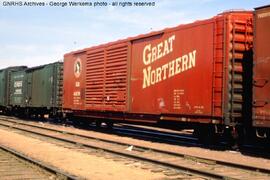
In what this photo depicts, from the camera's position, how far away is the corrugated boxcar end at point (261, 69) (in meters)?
12.0

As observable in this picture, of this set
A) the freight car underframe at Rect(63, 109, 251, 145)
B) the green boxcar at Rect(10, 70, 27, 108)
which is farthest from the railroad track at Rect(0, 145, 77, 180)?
the green boxcar at Rect(10, 70, 27, 108)

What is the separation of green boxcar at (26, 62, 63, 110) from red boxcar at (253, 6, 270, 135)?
15934mm

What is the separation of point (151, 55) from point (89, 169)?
7112 millimetres

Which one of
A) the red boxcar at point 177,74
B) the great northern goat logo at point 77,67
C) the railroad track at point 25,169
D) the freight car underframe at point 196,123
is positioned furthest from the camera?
the great northern goat logo at point 77,67

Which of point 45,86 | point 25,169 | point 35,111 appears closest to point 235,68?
point 25,169

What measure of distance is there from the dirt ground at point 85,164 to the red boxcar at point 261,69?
362 cm

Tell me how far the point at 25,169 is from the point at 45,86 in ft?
65.2

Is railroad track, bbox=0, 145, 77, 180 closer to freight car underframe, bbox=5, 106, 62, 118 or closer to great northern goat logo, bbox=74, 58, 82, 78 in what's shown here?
great northern goat logo, bbox=74, 58, 82, 78

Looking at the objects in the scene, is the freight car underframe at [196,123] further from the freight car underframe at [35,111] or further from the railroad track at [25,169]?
the freight car underframe at [35,111]

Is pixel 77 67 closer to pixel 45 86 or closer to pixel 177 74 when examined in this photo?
pixel 45 86

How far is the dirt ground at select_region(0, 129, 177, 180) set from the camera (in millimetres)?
9547

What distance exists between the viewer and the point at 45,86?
2952 centimetres

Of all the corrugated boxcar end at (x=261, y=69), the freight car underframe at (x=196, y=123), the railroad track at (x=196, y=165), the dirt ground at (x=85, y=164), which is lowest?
the dirt ground at (x=85, y=164)

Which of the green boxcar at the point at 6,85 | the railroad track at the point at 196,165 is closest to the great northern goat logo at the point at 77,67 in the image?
the railroad track at the point at 196,165
